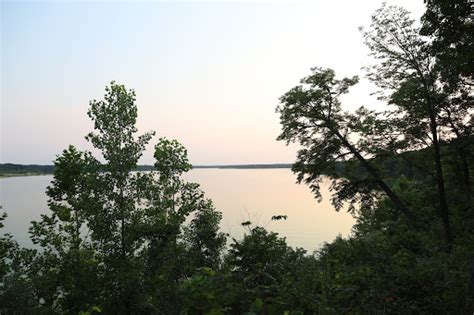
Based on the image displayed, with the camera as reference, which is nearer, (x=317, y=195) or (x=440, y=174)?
(x=440, y=174)

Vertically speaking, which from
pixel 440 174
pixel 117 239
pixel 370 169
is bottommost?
pixel 117 239

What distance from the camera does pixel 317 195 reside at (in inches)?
862

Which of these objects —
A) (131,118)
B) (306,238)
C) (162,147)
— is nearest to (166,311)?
(131,118)

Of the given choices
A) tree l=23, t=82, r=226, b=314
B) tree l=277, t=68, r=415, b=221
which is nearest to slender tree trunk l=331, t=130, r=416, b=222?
tree l=277, t=68, r=415, b=221

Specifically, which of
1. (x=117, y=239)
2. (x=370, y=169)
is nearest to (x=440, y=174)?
(x=370, y=169)

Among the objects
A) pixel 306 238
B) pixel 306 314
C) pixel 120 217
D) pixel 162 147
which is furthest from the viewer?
pixel 306 238

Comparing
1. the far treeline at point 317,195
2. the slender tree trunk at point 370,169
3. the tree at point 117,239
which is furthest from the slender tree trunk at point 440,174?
the tree at point 117,239

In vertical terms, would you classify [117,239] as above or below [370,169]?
below

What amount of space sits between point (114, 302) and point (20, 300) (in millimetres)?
4336

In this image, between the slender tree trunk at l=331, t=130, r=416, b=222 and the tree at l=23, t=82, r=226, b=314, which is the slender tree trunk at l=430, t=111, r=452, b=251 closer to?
the slender tree trunk at l=331, t=130, r=416, b=222

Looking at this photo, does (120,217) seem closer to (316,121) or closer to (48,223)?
(48,223)

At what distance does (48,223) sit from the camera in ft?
78.3

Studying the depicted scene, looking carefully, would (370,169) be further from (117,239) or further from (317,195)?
(117,239)

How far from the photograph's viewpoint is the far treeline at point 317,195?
9.53m
